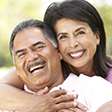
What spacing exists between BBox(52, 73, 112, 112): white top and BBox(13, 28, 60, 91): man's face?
115mm

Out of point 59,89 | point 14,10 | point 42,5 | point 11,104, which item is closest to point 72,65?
point 59,89

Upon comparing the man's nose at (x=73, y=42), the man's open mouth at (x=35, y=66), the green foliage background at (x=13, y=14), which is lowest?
the green foliage background at (x=13, y=14)

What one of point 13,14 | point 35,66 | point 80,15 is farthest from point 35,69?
point 13,14

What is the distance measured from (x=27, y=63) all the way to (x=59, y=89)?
0.72 ft

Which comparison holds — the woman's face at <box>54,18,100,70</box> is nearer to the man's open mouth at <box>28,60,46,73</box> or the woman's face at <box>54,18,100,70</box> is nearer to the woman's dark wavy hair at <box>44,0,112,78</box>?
the woman's dark wavy hair at <box>44,0,112,78</box>

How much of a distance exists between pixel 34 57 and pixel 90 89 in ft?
1.10

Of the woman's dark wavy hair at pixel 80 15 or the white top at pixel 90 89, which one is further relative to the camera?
the woman's dark wavy hair at pixel 80 15

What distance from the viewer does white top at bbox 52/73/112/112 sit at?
2039 mm

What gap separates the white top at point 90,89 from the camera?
204cm

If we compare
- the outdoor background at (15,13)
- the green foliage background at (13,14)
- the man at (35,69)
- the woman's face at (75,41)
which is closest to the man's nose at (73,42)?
the woman's face at (75,41)

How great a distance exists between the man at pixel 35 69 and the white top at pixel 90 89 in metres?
0.05

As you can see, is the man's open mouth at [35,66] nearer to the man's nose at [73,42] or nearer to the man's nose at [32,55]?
the man's nose at [32,55]

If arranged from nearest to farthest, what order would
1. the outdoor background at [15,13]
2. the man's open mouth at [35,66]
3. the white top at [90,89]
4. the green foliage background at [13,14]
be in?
the white top at [90,89] → the man's open mouth at [35,66] → the outdoor background at [15,13] → the green foliage background at [13,14]

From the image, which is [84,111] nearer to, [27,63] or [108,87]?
[108,87]
